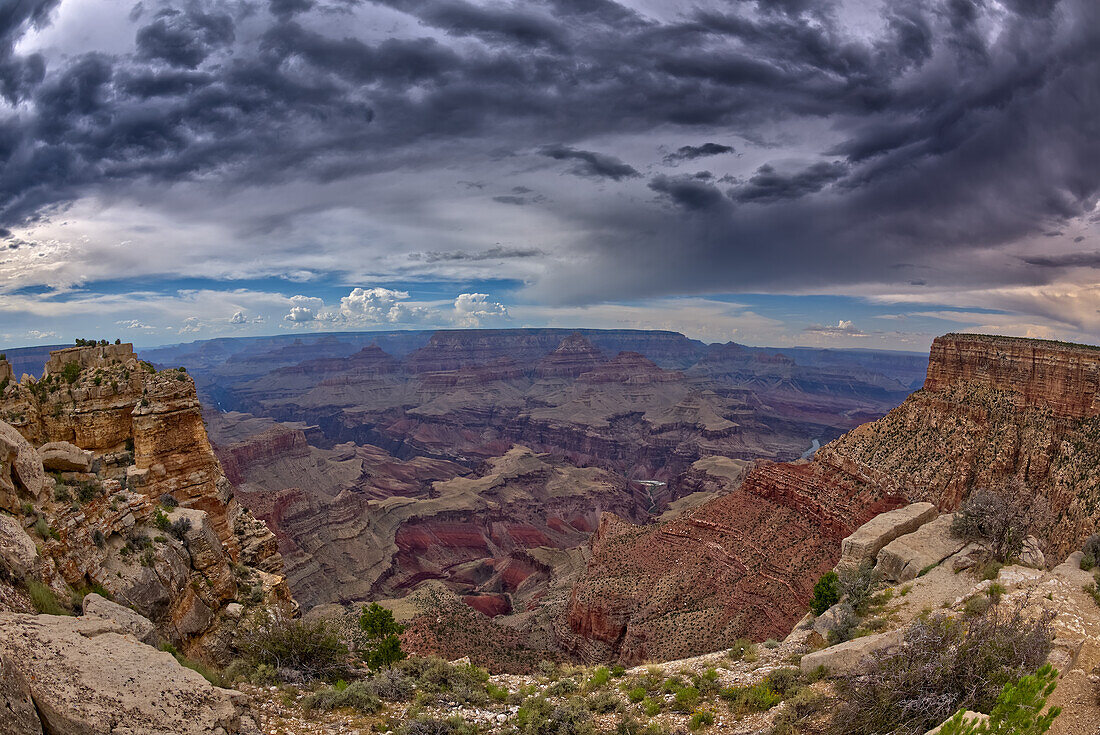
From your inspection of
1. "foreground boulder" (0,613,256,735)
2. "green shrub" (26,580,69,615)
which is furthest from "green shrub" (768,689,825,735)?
"green shrub" (26,580,69,615)

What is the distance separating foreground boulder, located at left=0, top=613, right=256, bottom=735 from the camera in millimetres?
6625

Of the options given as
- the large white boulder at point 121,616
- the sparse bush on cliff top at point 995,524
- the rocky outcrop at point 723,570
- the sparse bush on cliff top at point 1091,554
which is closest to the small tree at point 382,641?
the large white boulder at point 121,616

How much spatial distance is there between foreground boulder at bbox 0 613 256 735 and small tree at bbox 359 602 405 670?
900cm

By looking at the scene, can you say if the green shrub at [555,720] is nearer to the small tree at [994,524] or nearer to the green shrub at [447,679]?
the green shrub at [447,679]

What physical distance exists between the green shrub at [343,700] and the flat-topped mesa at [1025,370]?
4765cm

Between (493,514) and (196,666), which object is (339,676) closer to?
(196,666)

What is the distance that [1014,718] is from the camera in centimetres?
805

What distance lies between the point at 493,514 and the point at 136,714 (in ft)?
325

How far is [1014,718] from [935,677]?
1.52 meters

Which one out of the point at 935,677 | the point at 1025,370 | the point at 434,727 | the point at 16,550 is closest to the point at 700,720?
the point at 935,677

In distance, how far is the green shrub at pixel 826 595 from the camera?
24000 mm

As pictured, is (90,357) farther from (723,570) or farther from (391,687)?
(723,570)

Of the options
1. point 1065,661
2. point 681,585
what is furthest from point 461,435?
point 1065,661

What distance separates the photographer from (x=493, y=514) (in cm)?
10319
